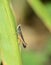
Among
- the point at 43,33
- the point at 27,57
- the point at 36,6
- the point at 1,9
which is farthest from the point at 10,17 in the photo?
the point at 43,33

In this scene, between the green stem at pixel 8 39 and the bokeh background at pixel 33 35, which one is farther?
the bokeh background at pixel 33 35

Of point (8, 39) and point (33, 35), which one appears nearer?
point (8, 39)

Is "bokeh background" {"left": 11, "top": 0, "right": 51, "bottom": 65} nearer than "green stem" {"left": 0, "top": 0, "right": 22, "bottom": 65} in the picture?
No

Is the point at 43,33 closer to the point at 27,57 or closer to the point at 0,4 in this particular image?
the point at 27,57
